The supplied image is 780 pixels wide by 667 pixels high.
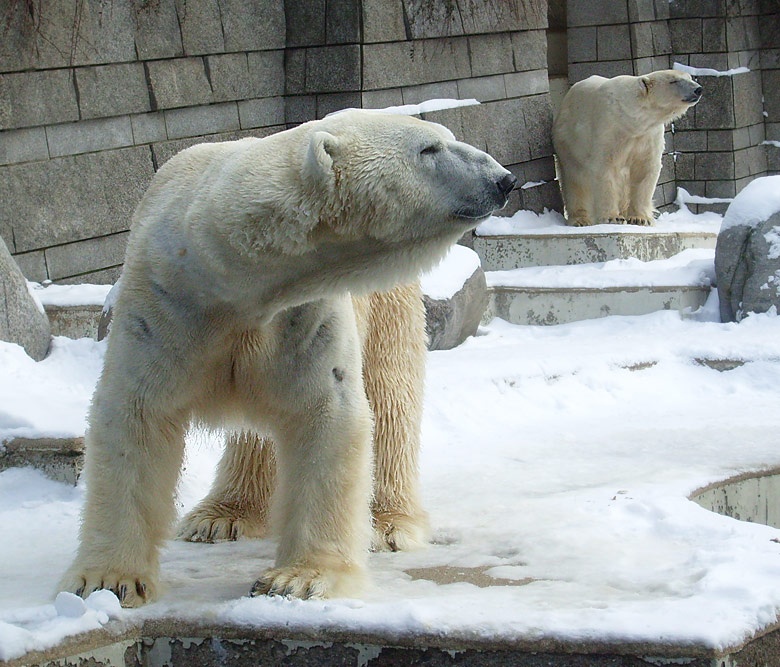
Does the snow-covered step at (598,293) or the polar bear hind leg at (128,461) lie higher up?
the snow-covered step at (598,293)

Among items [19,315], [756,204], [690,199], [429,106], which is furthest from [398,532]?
[690,199]

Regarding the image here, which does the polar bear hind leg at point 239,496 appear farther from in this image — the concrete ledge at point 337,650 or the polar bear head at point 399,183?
the polar bear head at point 399,183

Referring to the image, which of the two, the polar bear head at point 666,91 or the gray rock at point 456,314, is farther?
the polar bear head at point 666,91

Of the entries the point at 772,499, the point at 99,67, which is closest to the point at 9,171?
the point at 99,67

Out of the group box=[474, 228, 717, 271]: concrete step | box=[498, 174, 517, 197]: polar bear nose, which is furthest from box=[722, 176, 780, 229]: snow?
box=[498, 174, 517, 197]: polar bear nose

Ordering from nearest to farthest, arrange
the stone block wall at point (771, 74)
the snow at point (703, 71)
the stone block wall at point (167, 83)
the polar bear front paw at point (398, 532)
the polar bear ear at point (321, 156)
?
the polar bear ear at point (321, 156), the polar bear front paw at point (398, 532), the stone block wall at point (167, 83), the snow at point (703, 71), the stone block wall at point (771, 74)

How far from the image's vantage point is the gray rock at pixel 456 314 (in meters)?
6.27

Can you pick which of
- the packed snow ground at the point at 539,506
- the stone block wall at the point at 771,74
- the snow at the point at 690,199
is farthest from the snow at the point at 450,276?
the stone block wall at the point at 771,74

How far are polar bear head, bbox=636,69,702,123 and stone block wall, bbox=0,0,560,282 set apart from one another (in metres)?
1.16

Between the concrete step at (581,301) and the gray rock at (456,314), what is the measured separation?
61cm

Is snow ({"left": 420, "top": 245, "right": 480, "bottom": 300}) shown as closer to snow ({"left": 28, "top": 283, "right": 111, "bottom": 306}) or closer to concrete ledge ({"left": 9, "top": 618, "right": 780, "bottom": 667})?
snow ({"left": 28, "top": 283, "right": 111, "bottom": 306})

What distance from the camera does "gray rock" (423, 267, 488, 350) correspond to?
6.27 m

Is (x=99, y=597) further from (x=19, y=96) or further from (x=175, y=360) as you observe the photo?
(x=19, y=96)

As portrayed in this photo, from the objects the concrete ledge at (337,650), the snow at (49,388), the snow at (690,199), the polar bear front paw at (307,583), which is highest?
the snow at (690,199)
